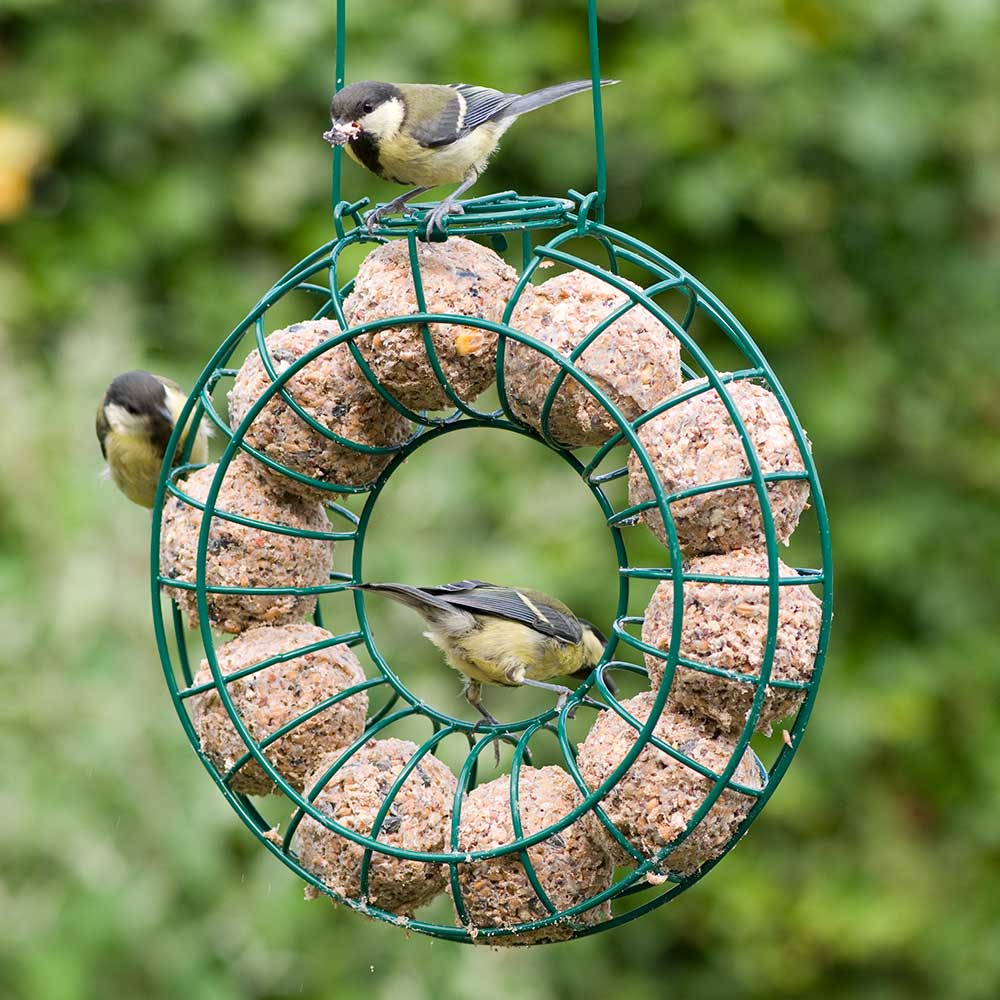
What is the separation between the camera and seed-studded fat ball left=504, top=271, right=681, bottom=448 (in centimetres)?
178

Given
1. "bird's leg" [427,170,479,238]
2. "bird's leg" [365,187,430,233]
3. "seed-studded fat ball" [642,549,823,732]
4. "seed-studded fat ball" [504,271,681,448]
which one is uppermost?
"bird's leg" [365,187,430,233]

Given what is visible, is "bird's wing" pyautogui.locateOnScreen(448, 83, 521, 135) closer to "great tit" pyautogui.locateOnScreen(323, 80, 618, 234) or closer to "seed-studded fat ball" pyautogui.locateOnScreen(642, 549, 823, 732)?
"great tit" pyautogui.locateOnScreen(323, 80, 618, 234)

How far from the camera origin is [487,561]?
336 centimetres

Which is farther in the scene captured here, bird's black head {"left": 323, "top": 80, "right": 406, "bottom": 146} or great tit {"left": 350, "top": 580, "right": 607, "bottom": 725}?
great tit {"left": 350, "top": 580, "right": 607, "bottom": 725}

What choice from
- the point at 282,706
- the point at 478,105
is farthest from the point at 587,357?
the point at 282,706

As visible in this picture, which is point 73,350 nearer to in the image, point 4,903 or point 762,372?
point 4,903

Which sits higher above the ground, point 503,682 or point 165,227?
point 165,227

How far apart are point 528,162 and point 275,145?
0.69 meters

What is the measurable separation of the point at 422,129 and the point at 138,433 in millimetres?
845

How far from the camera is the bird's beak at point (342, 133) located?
1.86 meters

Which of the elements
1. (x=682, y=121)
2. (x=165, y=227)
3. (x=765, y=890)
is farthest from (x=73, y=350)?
(x=765, y=890)

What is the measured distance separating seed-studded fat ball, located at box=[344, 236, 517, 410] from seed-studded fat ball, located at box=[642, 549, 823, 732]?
1.38 feet

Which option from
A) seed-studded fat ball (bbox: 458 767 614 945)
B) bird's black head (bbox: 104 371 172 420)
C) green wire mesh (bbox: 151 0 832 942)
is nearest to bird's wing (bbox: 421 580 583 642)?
green wire mesh (bbox: 151 0 832 942)

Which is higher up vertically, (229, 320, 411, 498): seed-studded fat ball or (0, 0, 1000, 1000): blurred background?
(0, 0, 1000, 1000): blurred background
